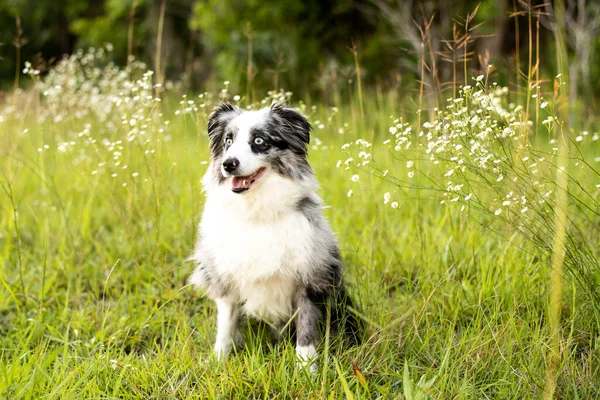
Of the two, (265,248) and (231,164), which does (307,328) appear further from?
(231,164)

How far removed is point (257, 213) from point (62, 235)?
89.5 inches

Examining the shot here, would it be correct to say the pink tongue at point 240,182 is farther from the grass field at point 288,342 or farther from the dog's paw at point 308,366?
the dog's paw at point 308,366

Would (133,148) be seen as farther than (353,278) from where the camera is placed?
Yes

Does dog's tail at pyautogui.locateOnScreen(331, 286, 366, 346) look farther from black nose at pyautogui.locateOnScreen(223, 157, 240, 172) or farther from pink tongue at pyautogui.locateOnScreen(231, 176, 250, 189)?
black nose at pyautogui.locateOnScreen(223, 157, 240, 172)

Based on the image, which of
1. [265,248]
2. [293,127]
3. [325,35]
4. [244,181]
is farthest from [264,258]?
[325,35]

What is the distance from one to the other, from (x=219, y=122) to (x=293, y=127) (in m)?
0.43

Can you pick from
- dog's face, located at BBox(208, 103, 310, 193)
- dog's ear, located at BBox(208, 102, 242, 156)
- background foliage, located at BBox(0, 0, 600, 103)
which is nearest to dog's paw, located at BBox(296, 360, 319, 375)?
dog's face, located at BBox(208, 103, 310, 193)

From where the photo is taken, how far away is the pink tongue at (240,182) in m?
2.77

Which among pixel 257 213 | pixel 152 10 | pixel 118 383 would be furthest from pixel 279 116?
pixel 152 10

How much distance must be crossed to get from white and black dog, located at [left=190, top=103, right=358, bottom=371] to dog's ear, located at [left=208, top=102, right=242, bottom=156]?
0.03 m

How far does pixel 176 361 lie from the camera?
274cm

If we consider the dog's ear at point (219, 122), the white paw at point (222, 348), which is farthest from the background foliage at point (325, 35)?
the white paw at point (222, 348)

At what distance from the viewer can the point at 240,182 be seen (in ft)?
9.16

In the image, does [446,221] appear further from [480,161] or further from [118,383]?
[118,383]
